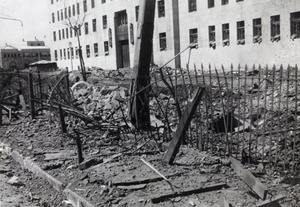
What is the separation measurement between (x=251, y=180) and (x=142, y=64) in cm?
437

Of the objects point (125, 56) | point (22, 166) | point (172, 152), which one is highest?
point (125, 56)

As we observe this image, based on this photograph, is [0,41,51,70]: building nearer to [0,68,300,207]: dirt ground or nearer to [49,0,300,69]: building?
[49,0,300,69]: building

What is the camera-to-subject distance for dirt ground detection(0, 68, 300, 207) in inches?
197

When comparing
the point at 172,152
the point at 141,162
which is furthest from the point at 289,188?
the point at 141,162

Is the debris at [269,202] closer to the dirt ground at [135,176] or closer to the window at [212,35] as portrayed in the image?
the dirt ground at [135,176]

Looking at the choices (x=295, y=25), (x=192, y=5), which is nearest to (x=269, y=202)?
(x=295, y=25)

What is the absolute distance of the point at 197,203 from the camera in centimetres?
484

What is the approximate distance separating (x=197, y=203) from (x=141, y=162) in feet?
6.51

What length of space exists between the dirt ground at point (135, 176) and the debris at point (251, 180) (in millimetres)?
73

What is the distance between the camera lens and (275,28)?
23.9 m

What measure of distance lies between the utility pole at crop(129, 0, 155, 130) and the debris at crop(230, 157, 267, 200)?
323 cm

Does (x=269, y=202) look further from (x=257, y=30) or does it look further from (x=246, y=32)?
(x=246, y=32)

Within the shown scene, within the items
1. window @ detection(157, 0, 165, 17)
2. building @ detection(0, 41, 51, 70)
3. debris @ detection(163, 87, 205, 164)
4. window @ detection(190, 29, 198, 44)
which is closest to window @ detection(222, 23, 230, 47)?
window @ detection(190, 29, 198, 44)

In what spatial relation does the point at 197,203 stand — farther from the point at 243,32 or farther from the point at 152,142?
the point at 243,32
